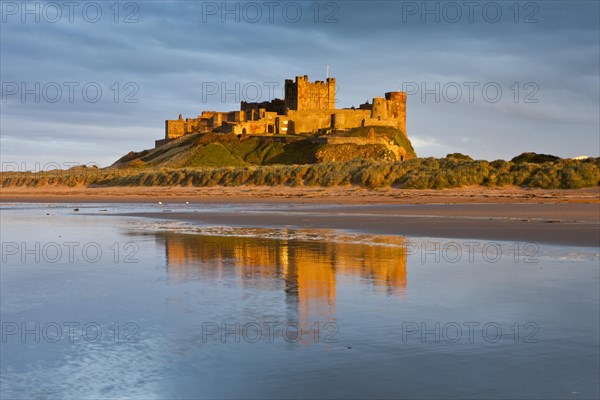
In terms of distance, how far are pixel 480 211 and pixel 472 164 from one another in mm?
15585

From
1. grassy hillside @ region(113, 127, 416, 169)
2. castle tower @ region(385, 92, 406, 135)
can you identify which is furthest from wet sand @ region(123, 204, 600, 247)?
castle tower @ region(385, 92, 406, 135)

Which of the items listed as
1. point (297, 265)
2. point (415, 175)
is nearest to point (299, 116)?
point (415, 175)

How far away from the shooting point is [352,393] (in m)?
4.42

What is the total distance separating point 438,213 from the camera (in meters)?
22.8

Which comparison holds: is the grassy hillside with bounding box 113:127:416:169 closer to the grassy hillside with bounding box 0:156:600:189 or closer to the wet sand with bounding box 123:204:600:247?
the grassy hillside with bounding box 0:156:600:189

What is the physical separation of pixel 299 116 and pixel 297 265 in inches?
4017

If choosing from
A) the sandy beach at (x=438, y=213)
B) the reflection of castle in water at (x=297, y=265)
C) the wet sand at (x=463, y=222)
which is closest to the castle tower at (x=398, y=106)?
the sandy beach at (x=438, y=213)

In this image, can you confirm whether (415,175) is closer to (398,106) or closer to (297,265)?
(297,265)

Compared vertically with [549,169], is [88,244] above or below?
below

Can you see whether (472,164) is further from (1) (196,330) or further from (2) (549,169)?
(1) (196,330)

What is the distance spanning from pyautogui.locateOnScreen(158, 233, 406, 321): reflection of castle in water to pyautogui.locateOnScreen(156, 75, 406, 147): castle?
94.0 m

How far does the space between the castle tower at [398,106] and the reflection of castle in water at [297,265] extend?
109206 millimetres

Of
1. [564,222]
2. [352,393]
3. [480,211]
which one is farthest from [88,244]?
[480,211]

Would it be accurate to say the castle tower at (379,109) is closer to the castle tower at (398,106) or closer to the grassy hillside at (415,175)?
the castle tower at (398,106)
